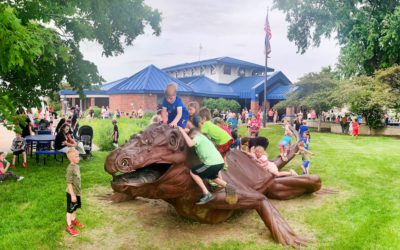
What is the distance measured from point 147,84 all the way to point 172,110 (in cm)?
2700

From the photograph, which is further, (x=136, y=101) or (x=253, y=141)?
A: (x=136, y=101)

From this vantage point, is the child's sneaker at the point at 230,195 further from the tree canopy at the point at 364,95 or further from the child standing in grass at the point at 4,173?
the tree canopy at the point at 364,95

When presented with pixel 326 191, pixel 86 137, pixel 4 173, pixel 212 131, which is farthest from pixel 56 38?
pixel 326 191

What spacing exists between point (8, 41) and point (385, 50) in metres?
23.7

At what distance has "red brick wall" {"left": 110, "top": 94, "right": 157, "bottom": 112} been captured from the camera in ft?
107

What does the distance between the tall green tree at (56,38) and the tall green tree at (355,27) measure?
608 inches

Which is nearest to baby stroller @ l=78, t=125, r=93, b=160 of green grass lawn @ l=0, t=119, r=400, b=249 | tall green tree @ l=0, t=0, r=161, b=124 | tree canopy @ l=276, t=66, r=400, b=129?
tall green tree @ l=0, t=0, r=161, b=124

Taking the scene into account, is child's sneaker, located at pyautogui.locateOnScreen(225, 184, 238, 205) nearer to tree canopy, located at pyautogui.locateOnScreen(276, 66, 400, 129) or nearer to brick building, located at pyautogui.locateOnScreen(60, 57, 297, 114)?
tree canopy, located at pyautogui.locateOnScreen(276, 66, 400, 129)

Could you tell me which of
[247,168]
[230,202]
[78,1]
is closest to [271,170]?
[247,168]

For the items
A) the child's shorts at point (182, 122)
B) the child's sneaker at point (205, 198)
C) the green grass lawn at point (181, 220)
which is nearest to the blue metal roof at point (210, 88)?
the green grass lawn at point (181, 220)

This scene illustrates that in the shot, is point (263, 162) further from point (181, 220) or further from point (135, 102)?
point (135, 102)

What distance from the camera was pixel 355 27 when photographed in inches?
979

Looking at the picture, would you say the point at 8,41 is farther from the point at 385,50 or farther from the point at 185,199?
the point at 385,50

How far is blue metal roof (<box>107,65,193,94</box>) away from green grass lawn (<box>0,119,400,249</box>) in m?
22.0
